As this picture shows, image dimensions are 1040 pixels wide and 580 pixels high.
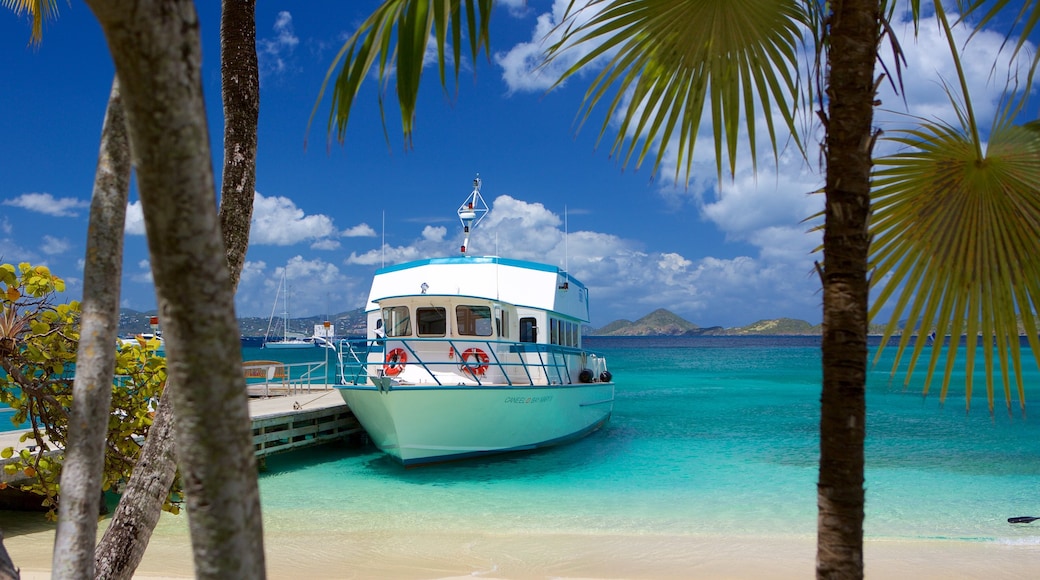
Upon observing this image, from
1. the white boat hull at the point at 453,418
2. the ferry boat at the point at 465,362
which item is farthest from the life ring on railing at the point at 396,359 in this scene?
the white boat hull at the point at 453,418

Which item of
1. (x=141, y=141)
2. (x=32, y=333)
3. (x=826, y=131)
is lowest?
(x=32, y=333)

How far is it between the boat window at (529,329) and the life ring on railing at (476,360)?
1.58m

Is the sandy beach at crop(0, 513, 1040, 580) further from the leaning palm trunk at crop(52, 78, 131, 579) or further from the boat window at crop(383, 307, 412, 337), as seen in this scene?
the leaning palm trunk at crop(52, 78, 131, 579)

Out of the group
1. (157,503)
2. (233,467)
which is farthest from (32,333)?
(233,467)

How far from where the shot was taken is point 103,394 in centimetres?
256

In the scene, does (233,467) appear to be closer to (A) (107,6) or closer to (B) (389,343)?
(A) (107,6)

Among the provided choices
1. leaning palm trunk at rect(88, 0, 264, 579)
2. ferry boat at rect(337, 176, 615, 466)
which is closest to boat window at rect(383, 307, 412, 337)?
ferry boat at rect(337, 176, 615, 466)

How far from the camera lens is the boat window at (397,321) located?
1583 centimetres

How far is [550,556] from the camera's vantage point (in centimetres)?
953

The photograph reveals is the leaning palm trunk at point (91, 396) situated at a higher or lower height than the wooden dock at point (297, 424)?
higher

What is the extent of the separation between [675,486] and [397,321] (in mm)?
6384

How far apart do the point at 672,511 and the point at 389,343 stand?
256 inches

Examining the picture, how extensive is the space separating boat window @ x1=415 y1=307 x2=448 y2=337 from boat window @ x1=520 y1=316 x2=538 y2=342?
1.79m

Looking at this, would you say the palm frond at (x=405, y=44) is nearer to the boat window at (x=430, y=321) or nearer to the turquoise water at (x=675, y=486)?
the turquoise water at (x=675, y=486)
